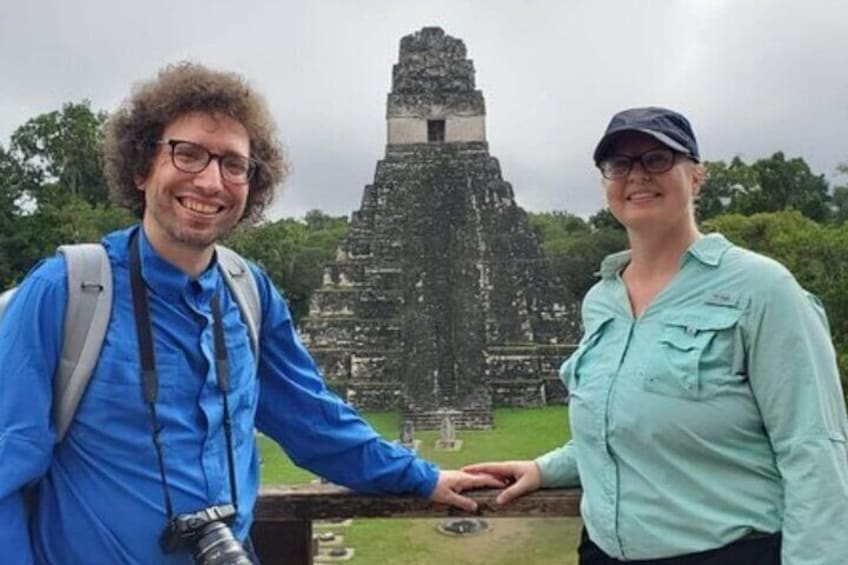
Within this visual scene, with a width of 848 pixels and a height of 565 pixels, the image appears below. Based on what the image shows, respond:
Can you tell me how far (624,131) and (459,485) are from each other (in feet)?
3.33

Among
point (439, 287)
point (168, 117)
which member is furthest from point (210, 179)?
point (439, 287)

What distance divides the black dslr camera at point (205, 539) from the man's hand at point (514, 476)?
0.78 metres

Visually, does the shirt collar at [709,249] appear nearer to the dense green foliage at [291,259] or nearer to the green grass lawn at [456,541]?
the green grass lawn at [456,541]

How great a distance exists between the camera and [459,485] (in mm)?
2404

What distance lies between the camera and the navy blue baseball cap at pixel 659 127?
204 centimetres

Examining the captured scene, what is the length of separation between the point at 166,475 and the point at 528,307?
19763 millimetres

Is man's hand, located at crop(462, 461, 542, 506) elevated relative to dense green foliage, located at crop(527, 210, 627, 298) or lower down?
lower down

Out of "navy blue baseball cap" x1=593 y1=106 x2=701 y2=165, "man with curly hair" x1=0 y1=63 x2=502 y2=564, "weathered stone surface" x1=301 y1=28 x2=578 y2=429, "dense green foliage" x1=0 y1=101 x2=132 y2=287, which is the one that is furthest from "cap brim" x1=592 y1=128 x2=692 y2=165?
"dense green foliage" x1=0 y1=101 x2=132 y2=287

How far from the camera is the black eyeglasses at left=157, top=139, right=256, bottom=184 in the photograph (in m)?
2.01

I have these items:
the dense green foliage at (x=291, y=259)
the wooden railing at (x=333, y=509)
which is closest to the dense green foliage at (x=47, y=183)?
the dense green foliage at (x=291, y=259)

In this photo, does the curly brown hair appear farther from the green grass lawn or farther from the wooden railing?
the green grass lawn

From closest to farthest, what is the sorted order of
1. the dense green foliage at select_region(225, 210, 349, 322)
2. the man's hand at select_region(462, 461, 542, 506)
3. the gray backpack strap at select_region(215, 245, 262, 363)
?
the gray backpack strap at select_region(215, 245, 262, 363), the man's hand at select_region(462, 461, 542, 506), the dense green foliage at select_region(225, 210, 349, 322)

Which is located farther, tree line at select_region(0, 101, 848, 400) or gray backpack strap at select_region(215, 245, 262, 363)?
tree line at select_region(0, 101, 848, 400)

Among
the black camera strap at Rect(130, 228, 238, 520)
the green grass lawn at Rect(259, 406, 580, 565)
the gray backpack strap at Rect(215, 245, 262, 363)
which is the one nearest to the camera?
the black camera strap at Rect(130, 228, 238, 520)
